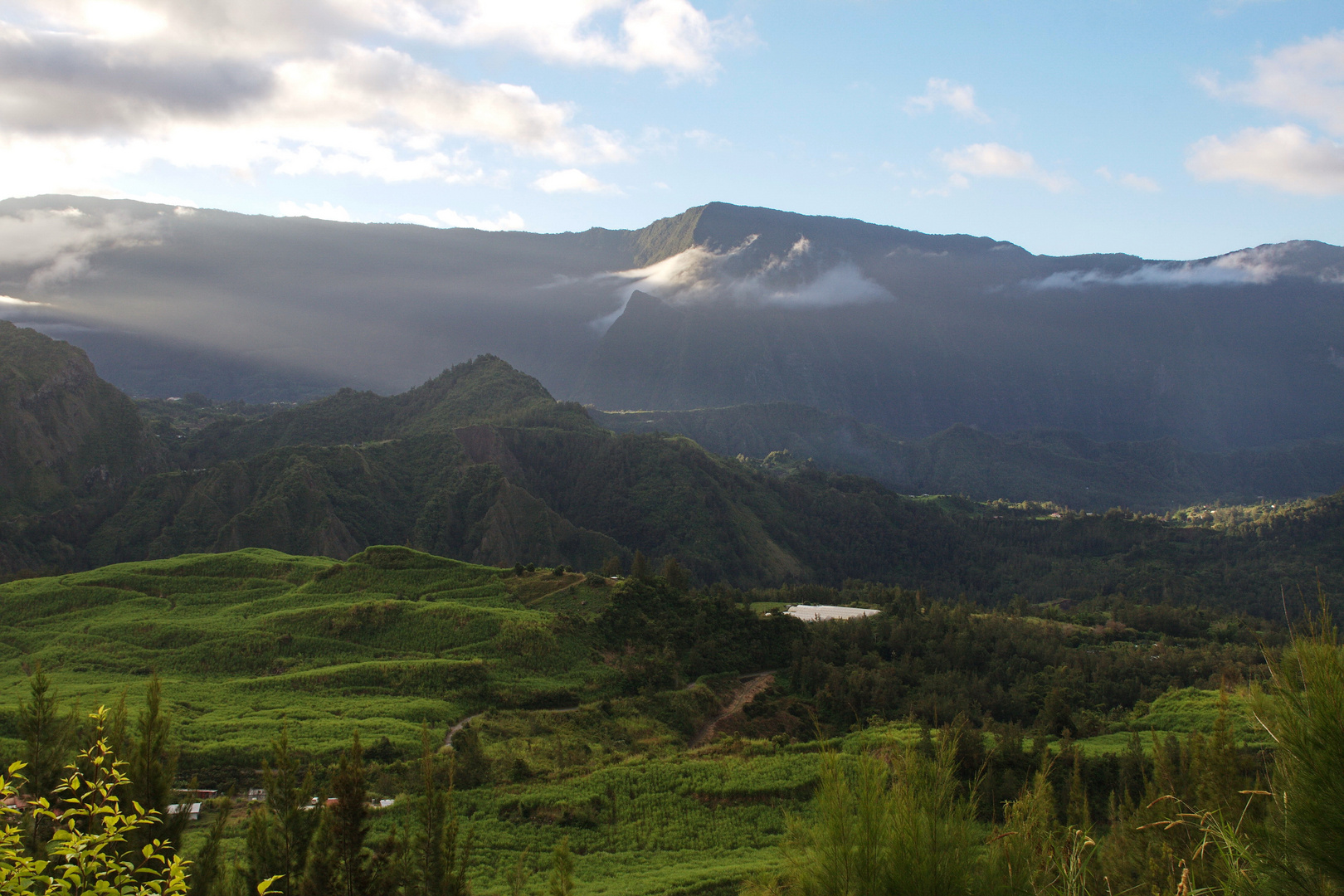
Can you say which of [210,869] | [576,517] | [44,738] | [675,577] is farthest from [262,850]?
[576,517]

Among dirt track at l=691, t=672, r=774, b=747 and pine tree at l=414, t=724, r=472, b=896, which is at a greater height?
pine tree at l=414, t=724, r=472, b=896

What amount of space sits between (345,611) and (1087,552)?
135 m

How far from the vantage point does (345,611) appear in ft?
168

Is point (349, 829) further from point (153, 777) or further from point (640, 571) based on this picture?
point (640, 571)

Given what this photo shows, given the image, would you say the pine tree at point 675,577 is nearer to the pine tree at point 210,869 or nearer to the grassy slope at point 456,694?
the grassy slope at point 456,694

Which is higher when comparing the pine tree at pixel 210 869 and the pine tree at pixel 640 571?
the pine tree at pixel 210 869

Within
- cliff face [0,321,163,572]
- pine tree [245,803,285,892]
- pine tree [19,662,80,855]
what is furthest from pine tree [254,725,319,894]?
cliff face [0,321,163,572]

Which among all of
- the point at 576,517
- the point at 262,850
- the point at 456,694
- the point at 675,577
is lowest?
the point at 576,517

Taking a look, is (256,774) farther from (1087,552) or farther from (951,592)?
(1087,552)

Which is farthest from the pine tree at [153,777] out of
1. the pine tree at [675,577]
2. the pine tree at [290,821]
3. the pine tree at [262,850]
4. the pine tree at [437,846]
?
the pine tree at [675,577]

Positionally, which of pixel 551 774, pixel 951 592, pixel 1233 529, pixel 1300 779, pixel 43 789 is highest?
pixel 1300 779

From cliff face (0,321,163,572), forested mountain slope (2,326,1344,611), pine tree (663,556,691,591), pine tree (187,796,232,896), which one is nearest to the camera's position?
pine tree (187,796,232,896)

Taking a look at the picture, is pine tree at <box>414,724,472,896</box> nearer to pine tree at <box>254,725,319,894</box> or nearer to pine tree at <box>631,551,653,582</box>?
pine tree at <box>254,725,319,894</box>

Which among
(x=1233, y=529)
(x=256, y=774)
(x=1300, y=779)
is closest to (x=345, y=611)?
(x=256, y=774)
